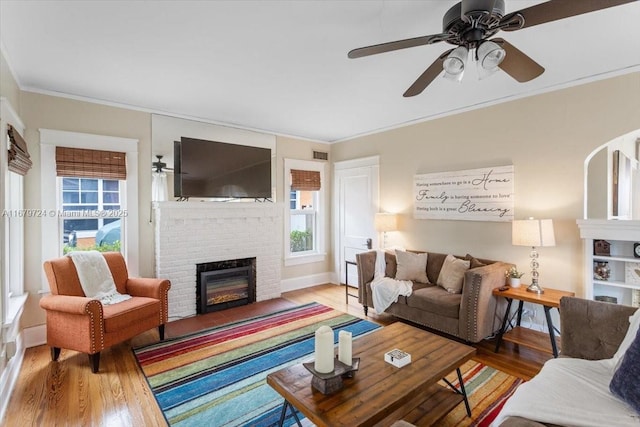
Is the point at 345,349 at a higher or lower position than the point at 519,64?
lower

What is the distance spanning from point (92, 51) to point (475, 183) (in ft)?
13.0

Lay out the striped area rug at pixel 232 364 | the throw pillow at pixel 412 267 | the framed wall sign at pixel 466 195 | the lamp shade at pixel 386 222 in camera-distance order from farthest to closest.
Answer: the lamp shade at pixel 386 222, the throw pillow at pixel 412 267, the framed wall sign at pixel 466 195, the striped area rug at pixel 232 364

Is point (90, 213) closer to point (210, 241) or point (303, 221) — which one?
point (210, 241)

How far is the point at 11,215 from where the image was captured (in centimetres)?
287

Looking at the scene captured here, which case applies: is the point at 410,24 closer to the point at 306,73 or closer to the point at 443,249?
the point at 306,73

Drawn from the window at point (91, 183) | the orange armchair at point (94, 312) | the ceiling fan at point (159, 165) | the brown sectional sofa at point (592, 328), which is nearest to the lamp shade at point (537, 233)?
the brown sectional sofa at point (592, 328)

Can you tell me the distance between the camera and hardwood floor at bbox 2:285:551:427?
6.86 ft

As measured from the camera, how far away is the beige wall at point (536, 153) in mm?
2924

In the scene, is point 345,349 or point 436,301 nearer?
point 345,349

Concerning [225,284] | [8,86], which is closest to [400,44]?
[8,86]

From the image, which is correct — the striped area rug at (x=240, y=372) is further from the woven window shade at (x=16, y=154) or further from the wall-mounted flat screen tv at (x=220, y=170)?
the woven window shade at (x=16, y=154)

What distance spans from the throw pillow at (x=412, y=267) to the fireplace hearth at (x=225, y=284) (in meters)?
2.10

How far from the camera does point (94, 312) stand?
2600mm

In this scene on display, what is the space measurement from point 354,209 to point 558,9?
4069 mm
